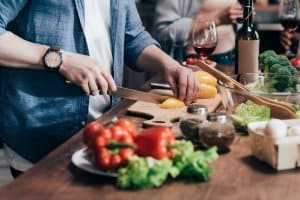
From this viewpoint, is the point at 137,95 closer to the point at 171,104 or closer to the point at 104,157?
the point at 171,104

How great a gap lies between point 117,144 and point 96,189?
101mm

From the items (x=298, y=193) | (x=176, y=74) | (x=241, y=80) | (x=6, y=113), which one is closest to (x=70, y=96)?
(x=6, y=113)

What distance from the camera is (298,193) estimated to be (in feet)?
4.25

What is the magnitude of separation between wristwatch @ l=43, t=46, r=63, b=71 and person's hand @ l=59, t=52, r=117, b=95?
17 mm

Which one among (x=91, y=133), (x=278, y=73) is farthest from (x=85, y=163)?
(x=278, y=73)

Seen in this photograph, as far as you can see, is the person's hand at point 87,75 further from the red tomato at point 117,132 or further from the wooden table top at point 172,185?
the red tomato at point 117,132

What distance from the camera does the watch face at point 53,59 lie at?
1.85 meters

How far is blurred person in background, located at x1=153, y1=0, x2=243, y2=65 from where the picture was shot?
11.3 ft

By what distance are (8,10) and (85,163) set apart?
2.27 feet

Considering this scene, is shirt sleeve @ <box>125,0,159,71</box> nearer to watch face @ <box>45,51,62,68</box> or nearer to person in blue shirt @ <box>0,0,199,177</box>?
person in blue shirt @ <box>0,0,199,177</box>

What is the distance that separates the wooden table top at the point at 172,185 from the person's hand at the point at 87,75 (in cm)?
34

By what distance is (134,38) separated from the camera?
2355 millimetres

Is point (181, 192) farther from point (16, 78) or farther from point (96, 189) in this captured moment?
point (16, 78)

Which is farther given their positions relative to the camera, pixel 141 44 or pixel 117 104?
pixel 141 44
